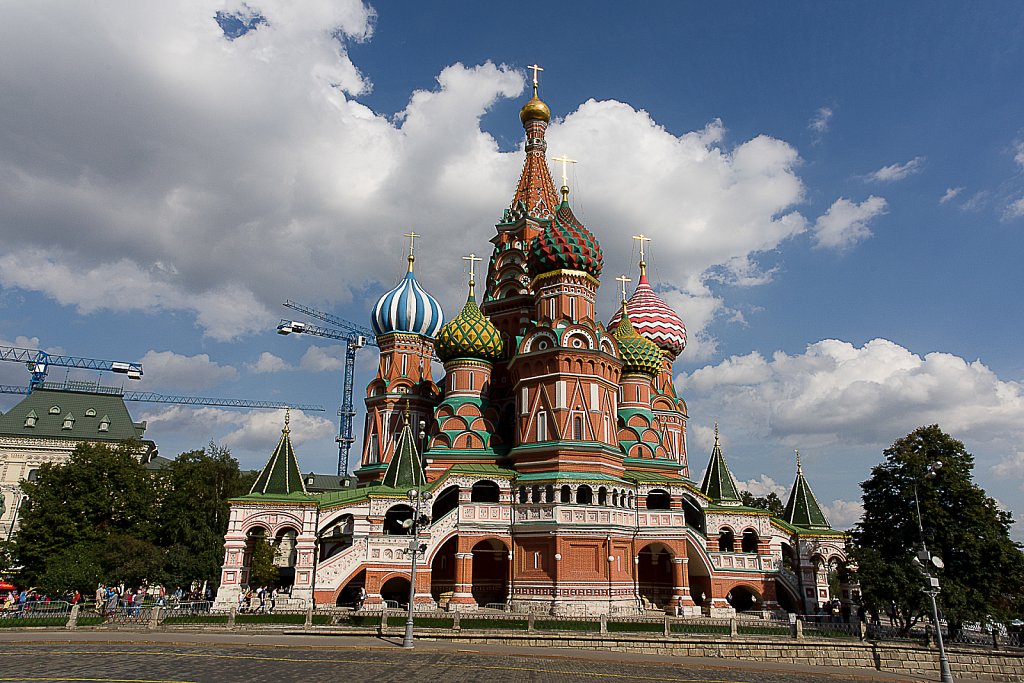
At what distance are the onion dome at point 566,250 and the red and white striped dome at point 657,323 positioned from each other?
370 inches

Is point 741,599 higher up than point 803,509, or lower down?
lower down

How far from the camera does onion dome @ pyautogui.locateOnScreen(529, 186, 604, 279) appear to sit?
Answer: 3722 centimetres

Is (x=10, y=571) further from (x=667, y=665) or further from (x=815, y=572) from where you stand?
(x=815, y=572)

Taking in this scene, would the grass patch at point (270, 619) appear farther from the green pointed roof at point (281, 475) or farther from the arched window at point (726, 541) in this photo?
the arched window at point (726, 541)

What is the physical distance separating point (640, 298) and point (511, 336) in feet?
36.5

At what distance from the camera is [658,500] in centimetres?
3816

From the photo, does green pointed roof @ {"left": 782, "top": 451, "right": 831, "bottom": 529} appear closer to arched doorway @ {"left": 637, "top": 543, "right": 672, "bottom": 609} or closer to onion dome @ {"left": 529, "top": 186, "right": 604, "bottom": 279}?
arched doorway @ {"left": 637, "top": 543, "right": 672, "bottom": 609}

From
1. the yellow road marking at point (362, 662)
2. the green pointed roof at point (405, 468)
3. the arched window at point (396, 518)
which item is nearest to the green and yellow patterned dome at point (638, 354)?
the green pointed roof at point (405, 468)

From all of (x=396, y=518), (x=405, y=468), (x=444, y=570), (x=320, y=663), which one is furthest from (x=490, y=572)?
(x=320, y=663)

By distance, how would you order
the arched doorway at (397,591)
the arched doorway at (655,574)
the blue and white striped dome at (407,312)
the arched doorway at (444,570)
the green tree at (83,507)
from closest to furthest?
the arched doorway at (397,591)
the arched doorway at (444,570)
the green tree at (83,507)
the arched doorway at (655,574)
the blue and white striped dome at (407,312)

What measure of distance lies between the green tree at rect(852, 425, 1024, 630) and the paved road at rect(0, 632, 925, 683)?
5665 mm

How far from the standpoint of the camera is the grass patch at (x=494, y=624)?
24.1 m

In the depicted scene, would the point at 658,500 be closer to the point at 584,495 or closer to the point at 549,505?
the point at 584,495

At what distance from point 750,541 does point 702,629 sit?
53.7ft
